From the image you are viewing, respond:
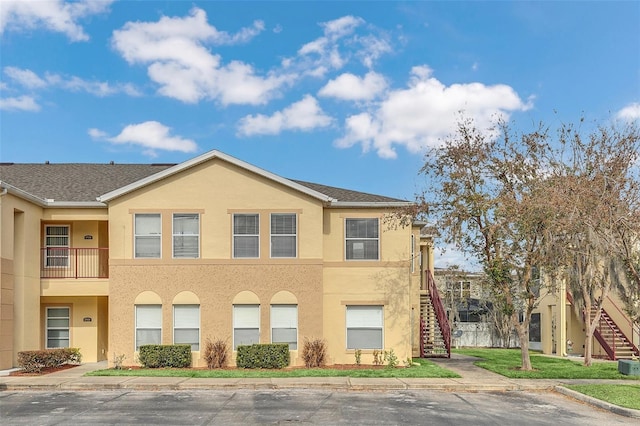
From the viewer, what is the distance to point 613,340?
88.4 feet

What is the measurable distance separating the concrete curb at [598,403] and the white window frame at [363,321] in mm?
6877

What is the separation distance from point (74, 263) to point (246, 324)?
22.9 feet

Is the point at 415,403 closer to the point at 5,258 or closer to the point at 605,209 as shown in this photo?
the point at 605,209

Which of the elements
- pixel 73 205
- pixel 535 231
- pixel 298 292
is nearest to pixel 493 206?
pixel 535 231

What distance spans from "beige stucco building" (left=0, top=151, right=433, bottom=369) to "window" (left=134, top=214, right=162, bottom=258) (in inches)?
1.3

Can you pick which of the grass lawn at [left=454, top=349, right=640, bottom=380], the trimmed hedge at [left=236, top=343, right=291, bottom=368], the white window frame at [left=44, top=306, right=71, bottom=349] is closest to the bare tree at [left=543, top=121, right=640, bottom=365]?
the grass lawn at [left=454, top=349, right=640, bottom=380]

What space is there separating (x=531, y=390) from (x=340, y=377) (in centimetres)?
533

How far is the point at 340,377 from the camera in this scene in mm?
19188

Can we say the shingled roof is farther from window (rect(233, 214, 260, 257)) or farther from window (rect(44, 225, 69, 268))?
window (rect(233, 214, 260, 257))

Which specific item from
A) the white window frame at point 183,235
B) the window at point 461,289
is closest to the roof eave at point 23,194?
the white window frame at point 183,235

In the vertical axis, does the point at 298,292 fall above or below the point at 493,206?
below

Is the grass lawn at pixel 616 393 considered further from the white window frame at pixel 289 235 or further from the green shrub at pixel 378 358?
the white window frame at pixel 289 235

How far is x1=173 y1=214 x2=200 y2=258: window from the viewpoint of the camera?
877 inches

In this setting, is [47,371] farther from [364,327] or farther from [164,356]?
[364,327]
